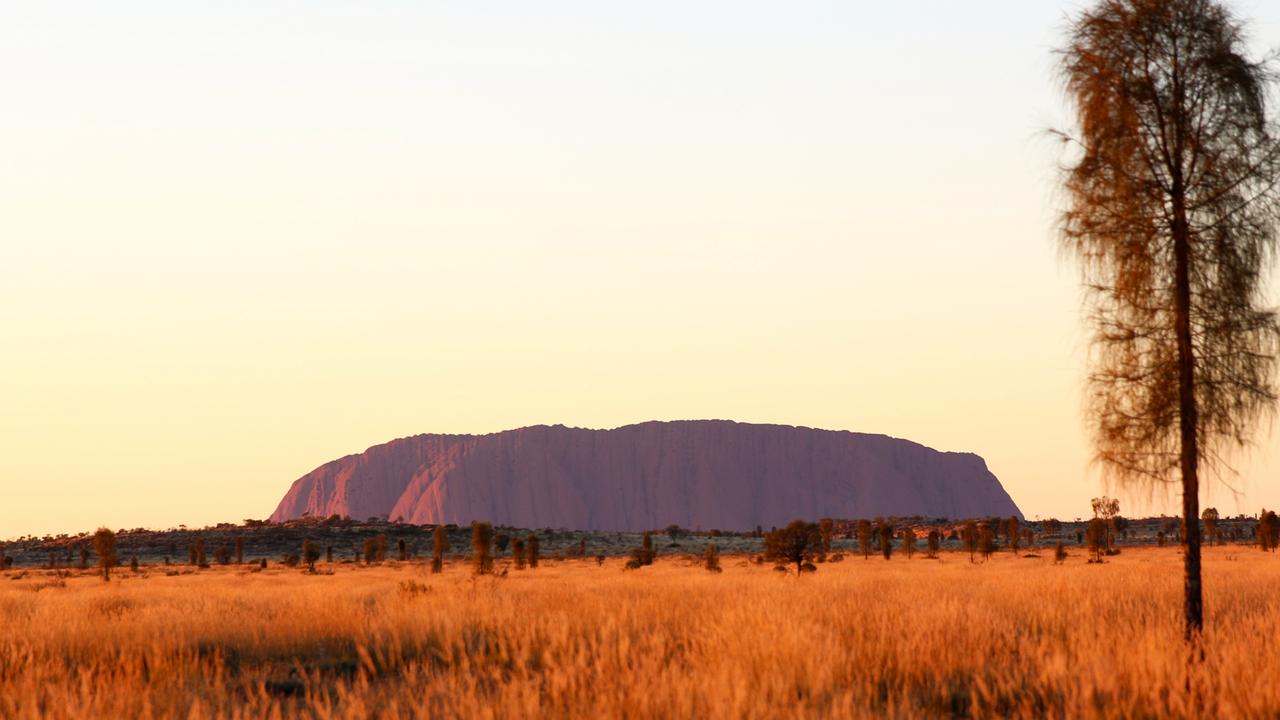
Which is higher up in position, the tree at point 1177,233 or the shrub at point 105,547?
the tree at point 1177,233

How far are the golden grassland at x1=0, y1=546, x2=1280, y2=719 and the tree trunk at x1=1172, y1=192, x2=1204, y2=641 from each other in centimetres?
47

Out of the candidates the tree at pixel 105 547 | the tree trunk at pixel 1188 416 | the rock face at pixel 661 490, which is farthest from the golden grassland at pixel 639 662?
the rock face at pixel 661 490

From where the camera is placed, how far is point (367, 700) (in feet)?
25.5

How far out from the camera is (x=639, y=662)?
9031 mm

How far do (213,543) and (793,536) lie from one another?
60292mm

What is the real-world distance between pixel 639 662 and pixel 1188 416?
627 centimetres

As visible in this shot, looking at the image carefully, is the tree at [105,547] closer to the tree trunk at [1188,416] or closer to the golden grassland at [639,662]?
the golden grassland at [639,662]

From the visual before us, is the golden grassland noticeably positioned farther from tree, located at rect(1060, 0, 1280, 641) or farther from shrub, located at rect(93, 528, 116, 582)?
shrub, located at rect(93, 528, 116, 582)

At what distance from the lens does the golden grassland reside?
693 centimetres

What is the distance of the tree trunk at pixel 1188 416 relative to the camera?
437 inches

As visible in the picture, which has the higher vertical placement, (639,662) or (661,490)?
(661,490)

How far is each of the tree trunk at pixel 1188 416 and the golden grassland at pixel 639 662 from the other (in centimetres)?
47

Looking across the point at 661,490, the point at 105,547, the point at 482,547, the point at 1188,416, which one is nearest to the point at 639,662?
the point at 1188,416

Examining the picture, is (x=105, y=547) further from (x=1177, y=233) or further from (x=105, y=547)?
(x=1177, y=233)
